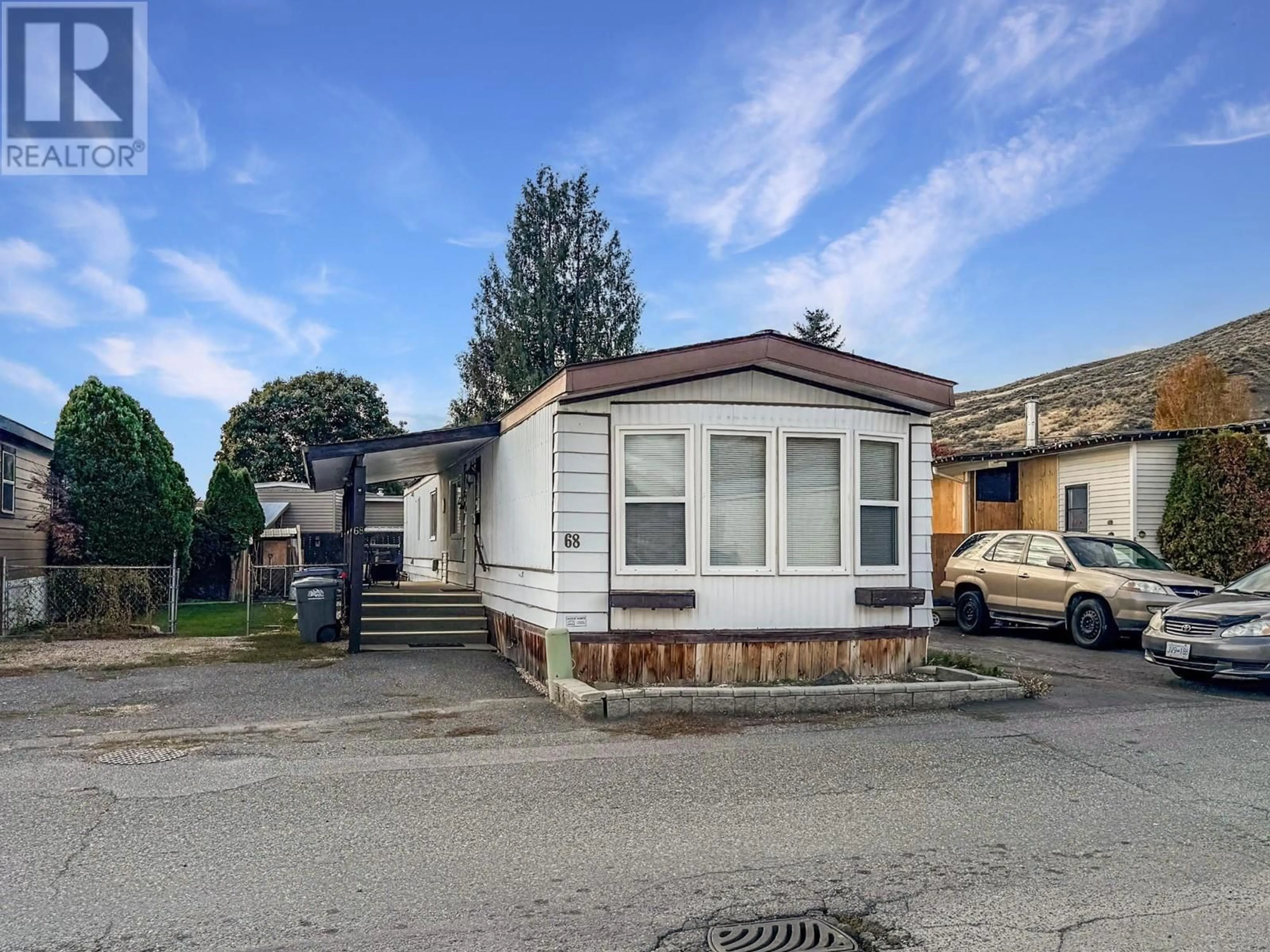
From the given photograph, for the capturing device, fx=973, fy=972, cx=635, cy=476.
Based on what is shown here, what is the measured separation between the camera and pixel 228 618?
1938 cm

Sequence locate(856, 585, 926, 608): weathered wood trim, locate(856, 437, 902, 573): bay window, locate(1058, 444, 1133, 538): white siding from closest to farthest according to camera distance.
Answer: locate(856, 585, 926, 608): weathered wood trim → locate(856, 437, 902, 573): bay window → locate(1058, 444, 1133, 538): white siding

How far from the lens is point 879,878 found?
4.64 metres

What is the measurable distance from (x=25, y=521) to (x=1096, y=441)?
64.6 ft

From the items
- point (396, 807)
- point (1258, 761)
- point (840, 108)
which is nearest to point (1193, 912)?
point (1258, 761)

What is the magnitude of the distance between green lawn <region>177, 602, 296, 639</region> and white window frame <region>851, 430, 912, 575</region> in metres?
10.6

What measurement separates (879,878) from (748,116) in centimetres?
1298

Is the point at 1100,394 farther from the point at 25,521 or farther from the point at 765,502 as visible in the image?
the point at 25,521

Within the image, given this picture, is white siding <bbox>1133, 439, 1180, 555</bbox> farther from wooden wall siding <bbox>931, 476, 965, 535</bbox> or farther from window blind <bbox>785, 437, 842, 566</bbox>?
window blind <bbox>785, 437, 842, 566</bbox>

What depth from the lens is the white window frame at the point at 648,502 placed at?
31.2 feet

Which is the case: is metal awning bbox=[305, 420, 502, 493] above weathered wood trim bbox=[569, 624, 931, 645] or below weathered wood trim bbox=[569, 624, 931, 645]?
above

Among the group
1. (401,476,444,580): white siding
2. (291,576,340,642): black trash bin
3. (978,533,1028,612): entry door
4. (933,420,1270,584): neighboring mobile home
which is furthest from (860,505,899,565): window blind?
(401,476,444,580): white siding

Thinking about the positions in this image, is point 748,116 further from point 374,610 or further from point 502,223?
point 502,223

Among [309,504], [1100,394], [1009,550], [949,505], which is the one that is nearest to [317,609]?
[1009,550]

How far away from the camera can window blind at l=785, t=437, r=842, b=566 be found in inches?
385
